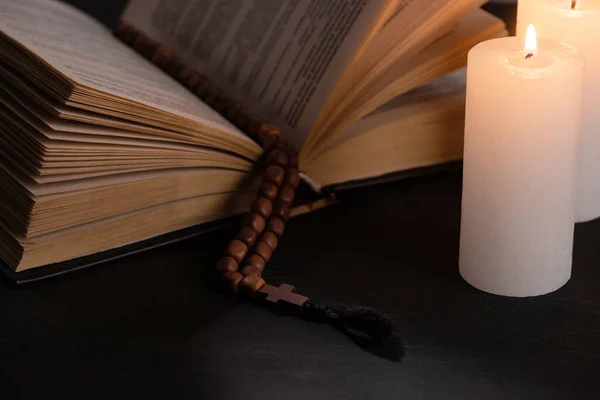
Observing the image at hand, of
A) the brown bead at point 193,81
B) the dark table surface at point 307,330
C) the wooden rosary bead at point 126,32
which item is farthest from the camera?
the wooden rosary bead at point 126,32

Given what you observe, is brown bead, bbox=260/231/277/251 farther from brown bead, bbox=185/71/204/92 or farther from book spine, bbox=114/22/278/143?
brown bead, bbox=185/71/204/92

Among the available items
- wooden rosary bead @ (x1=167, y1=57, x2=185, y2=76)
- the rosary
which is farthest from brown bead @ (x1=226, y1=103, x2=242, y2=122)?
wooden rosary bead @ (x1=167, y1=57, x2=185, y2=76)

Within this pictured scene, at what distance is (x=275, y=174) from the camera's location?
2.64 feet

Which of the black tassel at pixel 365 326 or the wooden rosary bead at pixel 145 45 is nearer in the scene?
the black tassel at pixel 365 326

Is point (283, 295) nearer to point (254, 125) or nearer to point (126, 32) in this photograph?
point (254, 125)

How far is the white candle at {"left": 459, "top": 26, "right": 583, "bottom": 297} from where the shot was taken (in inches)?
25.7

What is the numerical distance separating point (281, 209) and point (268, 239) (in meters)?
0.04

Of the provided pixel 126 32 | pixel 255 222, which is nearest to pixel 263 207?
pixel 255 222

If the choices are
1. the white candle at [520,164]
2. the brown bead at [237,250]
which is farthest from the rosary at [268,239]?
the white candle at [520,164]

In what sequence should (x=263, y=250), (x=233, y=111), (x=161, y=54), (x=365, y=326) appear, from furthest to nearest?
(x=161, y=54)
(x=233, y=111)
(x=263, y=250)
(x=365, y=326)

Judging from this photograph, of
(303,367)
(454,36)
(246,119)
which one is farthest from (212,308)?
(454,36)

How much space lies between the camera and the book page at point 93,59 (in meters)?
0.77

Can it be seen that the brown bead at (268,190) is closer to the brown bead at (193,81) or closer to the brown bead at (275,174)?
the brown bead at (275,174)

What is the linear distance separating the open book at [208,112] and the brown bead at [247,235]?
64 millimetres
